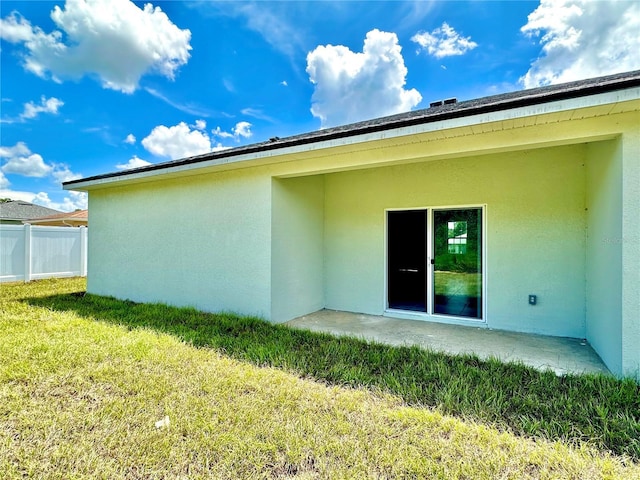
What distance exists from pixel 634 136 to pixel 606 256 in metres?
1.78

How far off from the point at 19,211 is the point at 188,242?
104 ft

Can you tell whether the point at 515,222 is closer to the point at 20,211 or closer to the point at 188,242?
the point at 188,242

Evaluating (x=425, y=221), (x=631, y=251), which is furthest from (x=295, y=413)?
(x=425, y=221)

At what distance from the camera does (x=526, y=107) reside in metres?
4.02

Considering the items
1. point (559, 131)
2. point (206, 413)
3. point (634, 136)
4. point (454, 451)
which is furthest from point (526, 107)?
point (206, 413)

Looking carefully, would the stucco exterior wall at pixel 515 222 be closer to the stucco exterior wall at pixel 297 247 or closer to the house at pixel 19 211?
the stucco exterior wall at pixel 297 247

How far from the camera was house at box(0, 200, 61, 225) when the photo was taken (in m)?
26.2

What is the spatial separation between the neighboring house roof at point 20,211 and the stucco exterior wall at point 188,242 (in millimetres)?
23936

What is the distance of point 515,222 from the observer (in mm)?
6520

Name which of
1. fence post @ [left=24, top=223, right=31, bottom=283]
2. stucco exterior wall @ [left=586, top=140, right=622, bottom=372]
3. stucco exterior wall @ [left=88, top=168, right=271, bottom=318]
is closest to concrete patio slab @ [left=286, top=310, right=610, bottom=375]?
stucco exterior wall @ [left=586, top=140, right=622, bottom=372]

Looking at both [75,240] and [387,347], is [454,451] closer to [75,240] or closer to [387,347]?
[387,347]

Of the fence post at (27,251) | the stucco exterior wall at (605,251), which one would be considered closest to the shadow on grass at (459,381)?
the stucco exterior wall at (605,251)

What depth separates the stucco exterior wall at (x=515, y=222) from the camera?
605 cm

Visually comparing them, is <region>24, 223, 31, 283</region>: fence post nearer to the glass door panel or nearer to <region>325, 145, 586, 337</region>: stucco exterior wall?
<region>325, 145, 586, 337</region>: stucco exterior wall
